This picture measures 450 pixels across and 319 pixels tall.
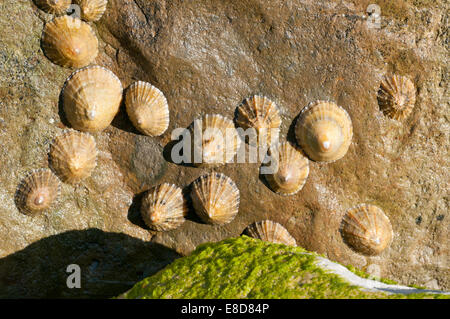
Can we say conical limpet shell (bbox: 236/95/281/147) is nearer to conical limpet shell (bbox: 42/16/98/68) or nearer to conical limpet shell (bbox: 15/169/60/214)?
conical limpet shell (bbox: 42/16/98/68)

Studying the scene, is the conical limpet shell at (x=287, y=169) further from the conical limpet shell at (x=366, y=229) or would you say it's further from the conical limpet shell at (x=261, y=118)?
the conical limpet shell at (x=366, y=229)

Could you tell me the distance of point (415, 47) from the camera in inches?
151

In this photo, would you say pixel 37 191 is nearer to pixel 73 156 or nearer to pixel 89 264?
pixel 73 156

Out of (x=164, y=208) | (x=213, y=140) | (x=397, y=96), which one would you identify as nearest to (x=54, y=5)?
(x=213, y=140)

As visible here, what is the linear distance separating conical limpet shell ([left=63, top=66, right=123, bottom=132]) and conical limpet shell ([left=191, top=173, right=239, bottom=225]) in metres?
1.05

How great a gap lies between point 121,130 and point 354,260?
2548 millimetres

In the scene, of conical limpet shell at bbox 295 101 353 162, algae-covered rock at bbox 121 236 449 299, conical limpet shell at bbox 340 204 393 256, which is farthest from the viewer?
conical limpet shell at bbox 340 204 393 256

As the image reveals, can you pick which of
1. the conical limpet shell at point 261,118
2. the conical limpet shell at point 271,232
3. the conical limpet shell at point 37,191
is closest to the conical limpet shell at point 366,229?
the conical limpet shell at point 271,232

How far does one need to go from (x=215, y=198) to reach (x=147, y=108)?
102cm

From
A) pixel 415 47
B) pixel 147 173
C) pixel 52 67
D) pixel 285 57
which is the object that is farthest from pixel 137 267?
pixel 415 47

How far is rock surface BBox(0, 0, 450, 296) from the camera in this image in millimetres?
3832

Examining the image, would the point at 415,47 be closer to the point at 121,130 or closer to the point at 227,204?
the point at 227,204

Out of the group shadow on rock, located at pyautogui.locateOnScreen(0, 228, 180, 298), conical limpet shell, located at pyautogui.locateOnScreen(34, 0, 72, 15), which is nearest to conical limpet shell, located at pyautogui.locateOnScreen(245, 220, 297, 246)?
shadow on rock, located at pyautogui.locateOnScreen(0, 228, 180, 298)

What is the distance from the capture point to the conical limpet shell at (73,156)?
12.5 feet
